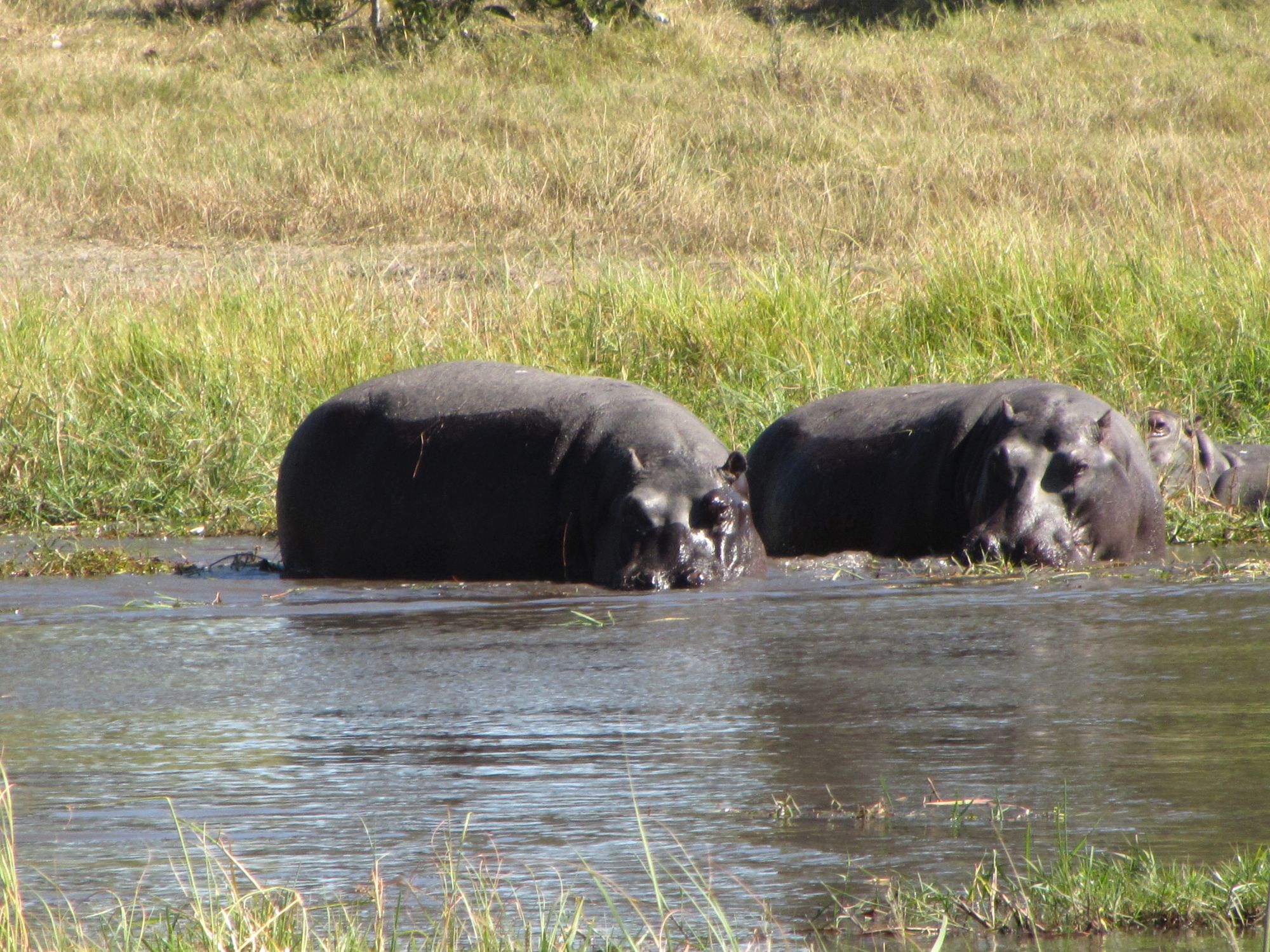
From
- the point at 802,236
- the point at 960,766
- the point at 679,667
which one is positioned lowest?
the point at 802,236

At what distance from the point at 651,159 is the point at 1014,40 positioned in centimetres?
896

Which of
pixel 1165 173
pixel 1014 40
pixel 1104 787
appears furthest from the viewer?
pixel 1014 40

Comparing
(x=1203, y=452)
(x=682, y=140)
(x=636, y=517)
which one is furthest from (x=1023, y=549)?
(x=682, y=140)

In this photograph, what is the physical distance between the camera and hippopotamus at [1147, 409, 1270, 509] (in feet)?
28.8

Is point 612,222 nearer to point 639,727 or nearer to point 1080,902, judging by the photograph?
point 639,727

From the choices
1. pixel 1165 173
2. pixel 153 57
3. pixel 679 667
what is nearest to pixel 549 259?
pixel 1165 173

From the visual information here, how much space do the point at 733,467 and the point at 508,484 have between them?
3.22ft

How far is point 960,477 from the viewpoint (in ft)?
26.8

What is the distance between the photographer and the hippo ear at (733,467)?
7.30 metres

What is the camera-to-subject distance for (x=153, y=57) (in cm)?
2741

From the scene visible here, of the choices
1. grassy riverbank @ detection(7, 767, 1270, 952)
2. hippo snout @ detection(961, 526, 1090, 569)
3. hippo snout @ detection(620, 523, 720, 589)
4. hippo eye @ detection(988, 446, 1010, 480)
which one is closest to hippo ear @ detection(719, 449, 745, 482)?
hippo snout @ detection(620, 523, 720, 589)

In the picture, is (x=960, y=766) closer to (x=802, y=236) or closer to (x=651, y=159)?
(x=802, y=236)

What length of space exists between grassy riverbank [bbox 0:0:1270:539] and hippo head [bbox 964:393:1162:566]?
2.69 ft

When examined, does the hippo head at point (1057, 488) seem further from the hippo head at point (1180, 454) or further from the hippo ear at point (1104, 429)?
the hippo head at point (1180, 454)
